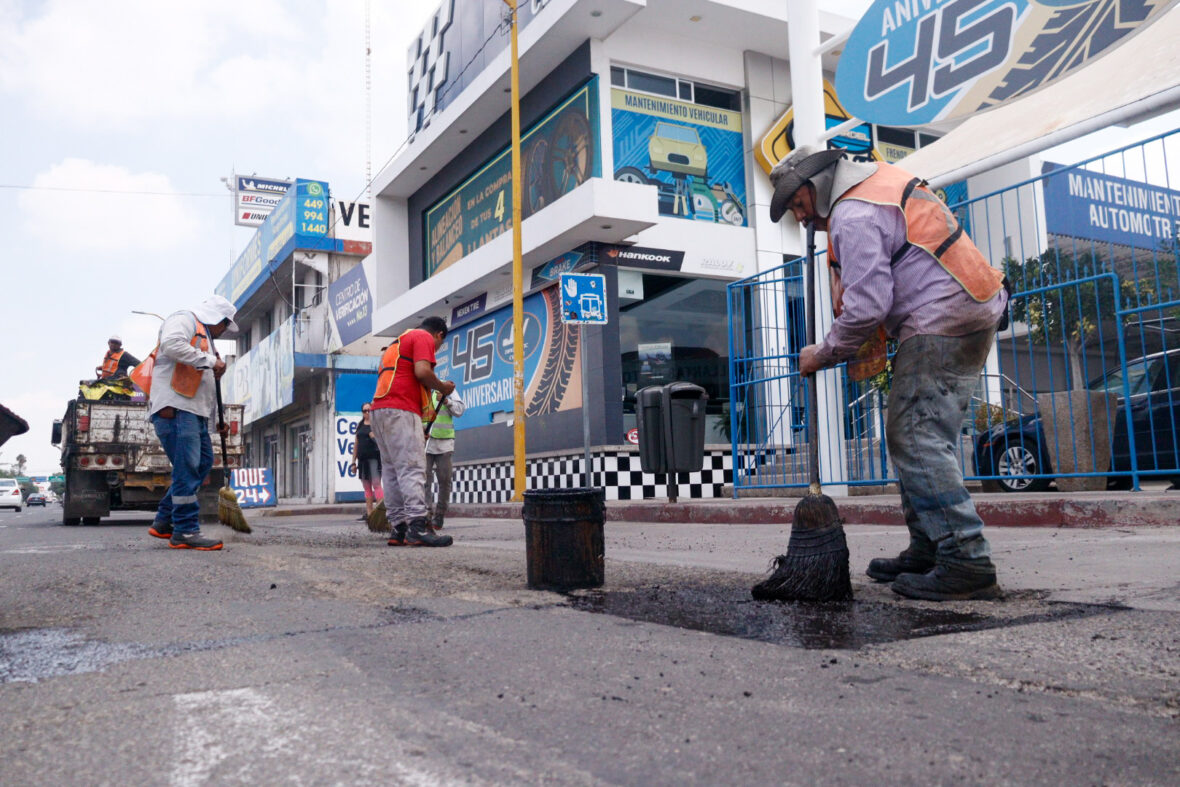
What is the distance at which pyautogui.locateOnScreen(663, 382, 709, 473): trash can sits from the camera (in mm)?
9945

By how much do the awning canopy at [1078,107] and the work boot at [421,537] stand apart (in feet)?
16.7

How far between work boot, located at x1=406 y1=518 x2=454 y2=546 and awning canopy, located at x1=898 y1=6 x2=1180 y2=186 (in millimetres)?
5086


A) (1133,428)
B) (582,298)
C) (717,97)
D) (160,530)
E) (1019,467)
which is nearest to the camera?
(1133,428)

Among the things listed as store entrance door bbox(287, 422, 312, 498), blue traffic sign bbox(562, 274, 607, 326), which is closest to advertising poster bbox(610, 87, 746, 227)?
blue traffic sign bbox(562, 274, 607, 326)

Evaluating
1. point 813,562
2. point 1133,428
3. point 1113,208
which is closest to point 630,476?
point 1113,208

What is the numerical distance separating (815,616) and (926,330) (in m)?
1.12

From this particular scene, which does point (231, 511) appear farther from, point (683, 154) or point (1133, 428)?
point (683, 154)

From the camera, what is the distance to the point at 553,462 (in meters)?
14.3

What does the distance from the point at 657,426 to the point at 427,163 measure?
11.4 meters

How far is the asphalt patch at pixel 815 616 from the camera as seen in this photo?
8.38ft

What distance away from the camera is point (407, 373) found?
260 inches

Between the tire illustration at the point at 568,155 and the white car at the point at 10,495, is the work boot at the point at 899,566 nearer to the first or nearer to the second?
the tire illustration at the point at 568,155

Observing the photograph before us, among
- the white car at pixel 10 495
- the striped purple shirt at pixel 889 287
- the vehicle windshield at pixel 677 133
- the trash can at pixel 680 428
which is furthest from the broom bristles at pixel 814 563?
the white car at pixel 10 495

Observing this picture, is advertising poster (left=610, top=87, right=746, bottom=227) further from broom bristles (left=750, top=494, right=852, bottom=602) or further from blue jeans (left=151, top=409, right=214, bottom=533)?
broom bristles (left=750, top=494, right=852, bottom=602)
